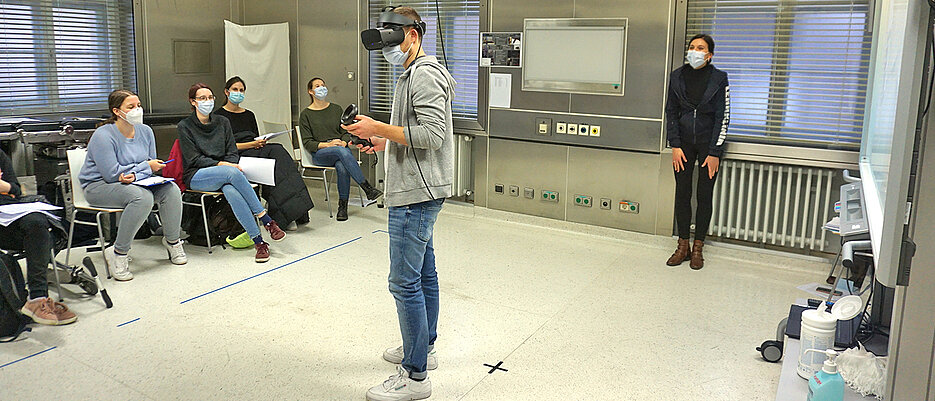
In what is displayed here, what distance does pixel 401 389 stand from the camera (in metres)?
2.82

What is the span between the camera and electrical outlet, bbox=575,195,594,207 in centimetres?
554

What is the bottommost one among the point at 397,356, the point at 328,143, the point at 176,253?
the point at 397,356

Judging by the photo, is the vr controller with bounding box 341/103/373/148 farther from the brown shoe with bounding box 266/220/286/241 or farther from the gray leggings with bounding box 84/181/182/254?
the brown shoe with bounding box 266/220/286/241

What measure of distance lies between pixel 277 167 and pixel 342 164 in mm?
722

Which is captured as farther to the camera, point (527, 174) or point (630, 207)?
point (527, 174)

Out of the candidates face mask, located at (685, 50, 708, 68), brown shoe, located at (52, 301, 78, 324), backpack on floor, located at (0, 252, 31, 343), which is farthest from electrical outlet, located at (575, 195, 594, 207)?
backpack on floor, located at (0, 252, 31, 343)

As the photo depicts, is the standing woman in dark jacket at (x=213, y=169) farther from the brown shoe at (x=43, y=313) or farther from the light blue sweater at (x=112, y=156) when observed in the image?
the brown shoe at (x=43, y=313)

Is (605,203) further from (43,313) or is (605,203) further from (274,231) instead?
(43,313)

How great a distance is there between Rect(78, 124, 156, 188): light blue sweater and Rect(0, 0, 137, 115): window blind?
1761 mm

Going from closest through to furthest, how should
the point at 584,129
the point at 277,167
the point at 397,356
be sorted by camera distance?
the point at 397,356 < the point at 277,167 < the point at 584,129

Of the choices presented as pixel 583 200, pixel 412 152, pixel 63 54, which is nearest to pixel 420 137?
pixel 412 152

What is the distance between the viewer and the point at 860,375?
2.27 meters

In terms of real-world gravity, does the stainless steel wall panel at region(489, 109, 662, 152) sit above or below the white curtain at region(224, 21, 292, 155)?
below

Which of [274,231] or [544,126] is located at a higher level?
[544,126]
